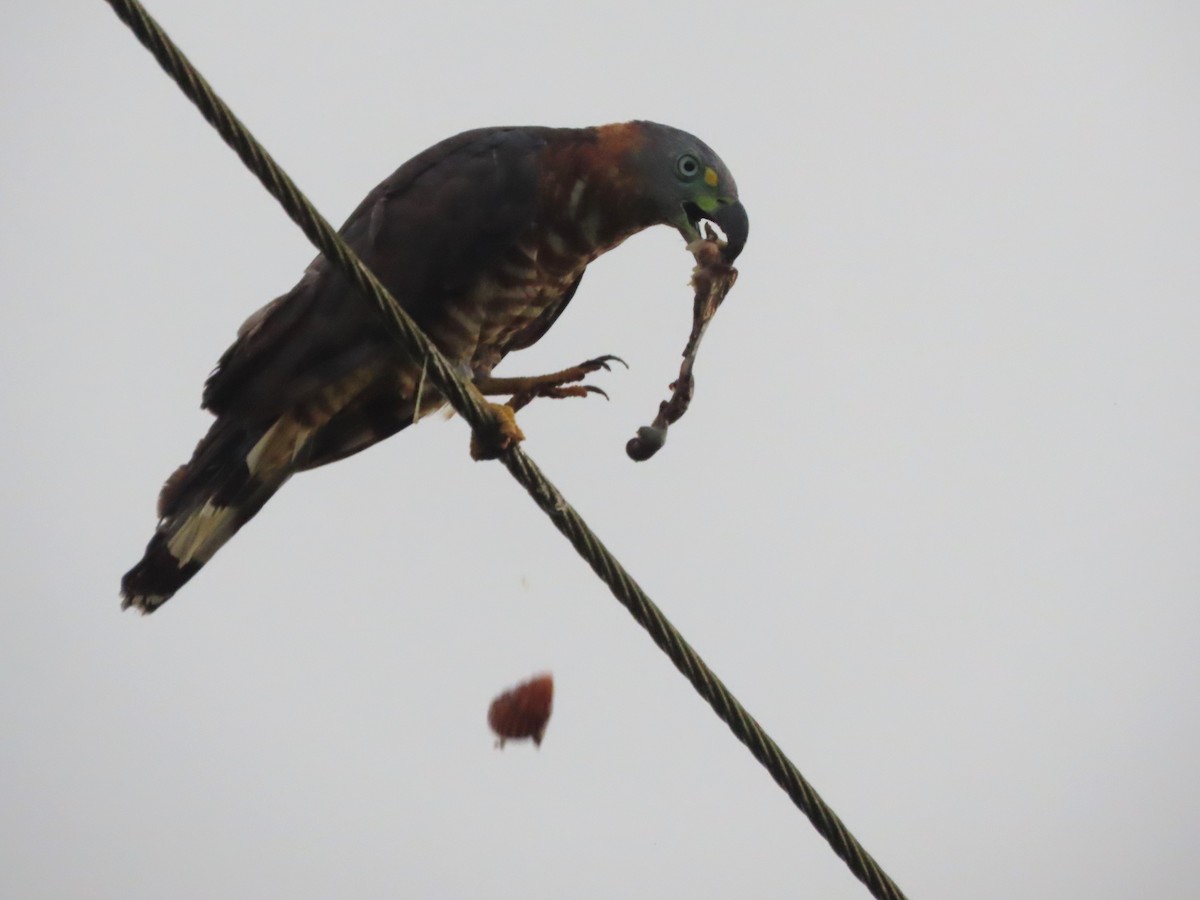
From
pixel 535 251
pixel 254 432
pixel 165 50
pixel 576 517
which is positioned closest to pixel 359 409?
pixel 254 432

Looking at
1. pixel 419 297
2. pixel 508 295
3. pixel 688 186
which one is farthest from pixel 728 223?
pixel 419 297

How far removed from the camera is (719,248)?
16.5 ft

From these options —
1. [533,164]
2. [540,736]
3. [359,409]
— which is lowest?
[540,736]

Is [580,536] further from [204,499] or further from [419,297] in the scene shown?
[204,499]

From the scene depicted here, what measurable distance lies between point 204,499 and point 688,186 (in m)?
2.02

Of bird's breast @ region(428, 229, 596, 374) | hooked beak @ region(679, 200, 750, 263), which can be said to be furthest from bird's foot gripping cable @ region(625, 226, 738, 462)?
bird's breast @ region(428, 229, 596, 374)

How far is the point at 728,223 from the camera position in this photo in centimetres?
518

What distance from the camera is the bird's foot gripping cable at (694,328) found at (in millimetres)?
4129

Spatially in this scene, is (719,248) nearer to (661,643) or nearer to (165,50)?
(661,643)

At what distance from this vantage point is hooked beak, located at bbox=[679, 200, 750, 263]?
5.16 metres

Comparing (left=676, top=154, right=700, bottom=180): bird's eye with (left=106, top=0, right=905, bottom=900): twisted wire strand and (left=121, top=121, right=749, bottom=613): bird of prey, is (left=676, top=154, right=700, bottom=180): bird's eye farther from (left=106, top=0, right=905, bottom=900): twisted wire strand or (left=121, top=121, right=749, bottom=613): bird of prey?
(left=106, top=0, right=905, bottom=900): twisted wire strand

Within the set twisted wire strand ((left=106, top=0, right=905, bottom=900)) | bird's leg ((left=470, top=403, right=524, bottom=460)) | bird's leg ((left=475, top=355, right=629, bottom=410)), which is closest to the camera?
twisted wire strand ((left=106, top=0, right=905, bottom=900))

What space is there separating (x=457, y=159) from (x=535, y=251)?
421mm

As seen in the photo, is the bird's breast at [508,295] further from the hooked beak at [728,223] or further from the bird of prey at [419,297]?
the hooked beak at [728,223]
